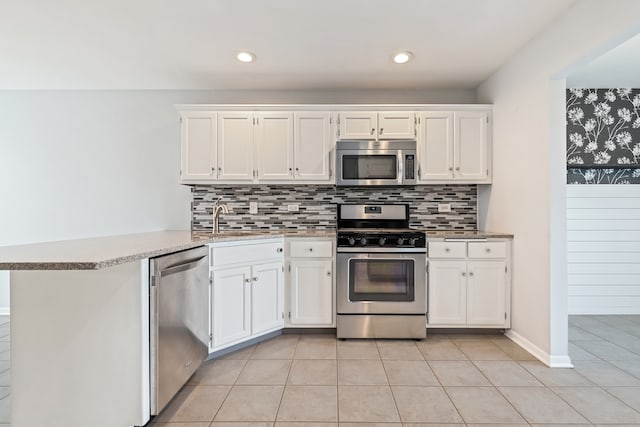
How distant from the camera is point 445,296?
2.91 m

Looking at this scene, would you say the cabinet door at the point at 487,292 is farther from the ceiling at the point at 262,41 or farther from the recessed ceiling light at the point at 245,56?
the recessed ceiling light at the point at 245,56

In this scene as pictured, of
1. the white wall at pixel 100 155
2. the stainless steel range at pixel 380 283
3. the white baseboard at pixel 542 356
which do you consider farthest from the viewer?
the white wall at pixel 100 155

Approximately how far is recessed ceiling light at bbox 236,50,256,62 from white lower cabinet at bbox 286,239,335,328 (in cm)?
161

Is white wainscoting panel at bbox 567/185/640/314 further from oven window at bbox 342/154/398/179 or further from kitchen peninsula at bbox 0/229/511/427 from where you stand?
kitchen peninsula at bbox 0/229/511/427

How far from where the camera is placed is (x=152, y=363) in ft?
5.38

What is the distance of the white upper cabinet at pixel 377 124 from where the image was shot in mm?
3207

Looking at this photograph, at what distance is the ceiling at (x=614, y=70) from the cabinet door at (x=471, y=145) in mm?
855

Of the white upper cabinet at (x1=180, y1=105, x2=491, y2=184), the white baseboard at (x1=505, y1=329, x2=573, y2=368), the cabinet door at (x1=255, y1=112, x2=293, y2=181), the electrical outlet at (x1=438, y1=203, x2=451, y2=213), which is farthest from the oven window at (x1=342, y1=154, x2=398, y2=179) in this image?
the white baseboard at (x1=505, y1=329, x2=573, y2=368)

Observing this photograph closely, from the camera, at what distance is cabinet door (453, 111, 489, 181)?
10.5ft

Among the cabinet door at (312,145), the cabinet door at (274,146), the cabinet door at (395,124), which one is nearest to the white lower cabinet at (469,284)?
the cabinet door at (395,124)

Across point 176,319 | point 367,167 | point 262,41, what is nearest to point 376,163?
point 367,167

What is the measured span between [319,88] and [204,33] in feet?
4.38

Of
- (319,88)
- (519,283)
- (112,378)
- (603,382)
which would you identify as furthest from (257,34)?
(603,382)

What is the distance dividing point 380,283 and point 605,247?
102 inches
